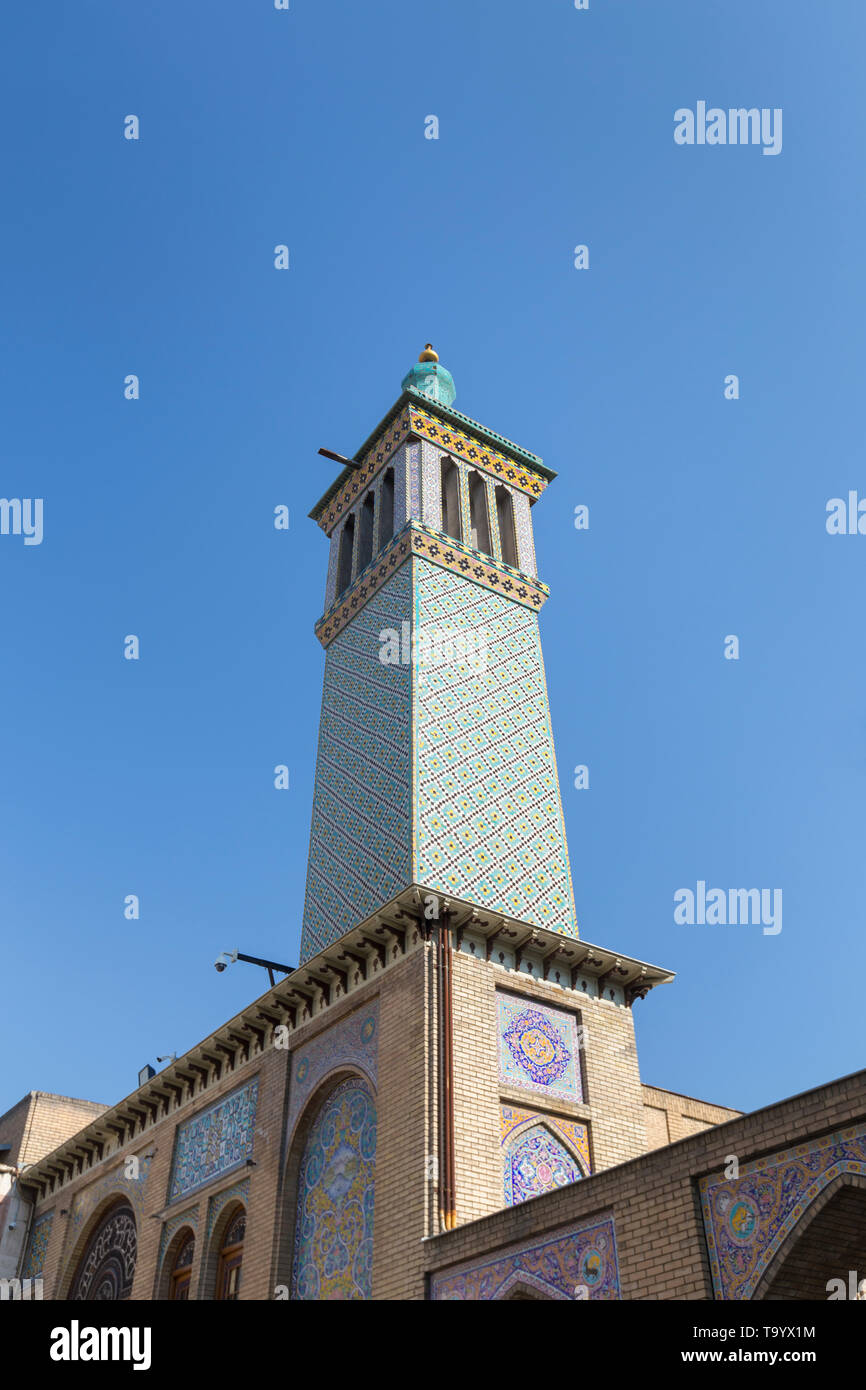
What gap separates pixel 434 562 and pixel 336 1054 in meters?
4.88

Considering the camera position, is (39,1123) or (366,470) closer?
(366,470)

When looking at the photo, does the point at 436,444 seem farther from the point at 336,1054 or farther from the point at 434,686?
the point at 336,1054

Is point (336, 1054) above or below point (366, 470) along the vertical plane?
below

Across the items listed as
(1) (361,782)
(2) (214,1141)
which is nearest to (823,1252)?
(1) (361,782)

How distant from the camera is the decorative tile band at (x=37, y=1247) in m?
13.4

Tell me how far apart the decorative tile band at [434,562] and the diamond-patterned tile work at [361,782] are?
0.60 feet

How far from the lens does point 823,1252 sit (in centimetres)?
539

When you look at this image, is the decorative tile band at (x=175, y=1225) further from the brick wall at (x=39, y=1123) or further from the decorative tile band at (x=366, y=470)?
the decorative tile band at (x=366, y=470)

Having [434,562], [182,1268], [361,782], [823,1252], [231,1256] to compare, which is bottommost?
[182,1268]

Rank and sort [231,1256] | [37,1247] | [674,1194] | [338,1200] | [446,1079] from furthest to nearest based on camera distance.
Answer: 1. [37,1247]
2. [231,1256]
3. [338,1200]
4. [446,1079]
5. [674,1194]

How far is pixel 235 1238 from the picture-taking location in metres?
9.78

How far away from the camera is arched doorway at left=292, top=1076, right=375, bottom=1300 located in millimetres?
8141
